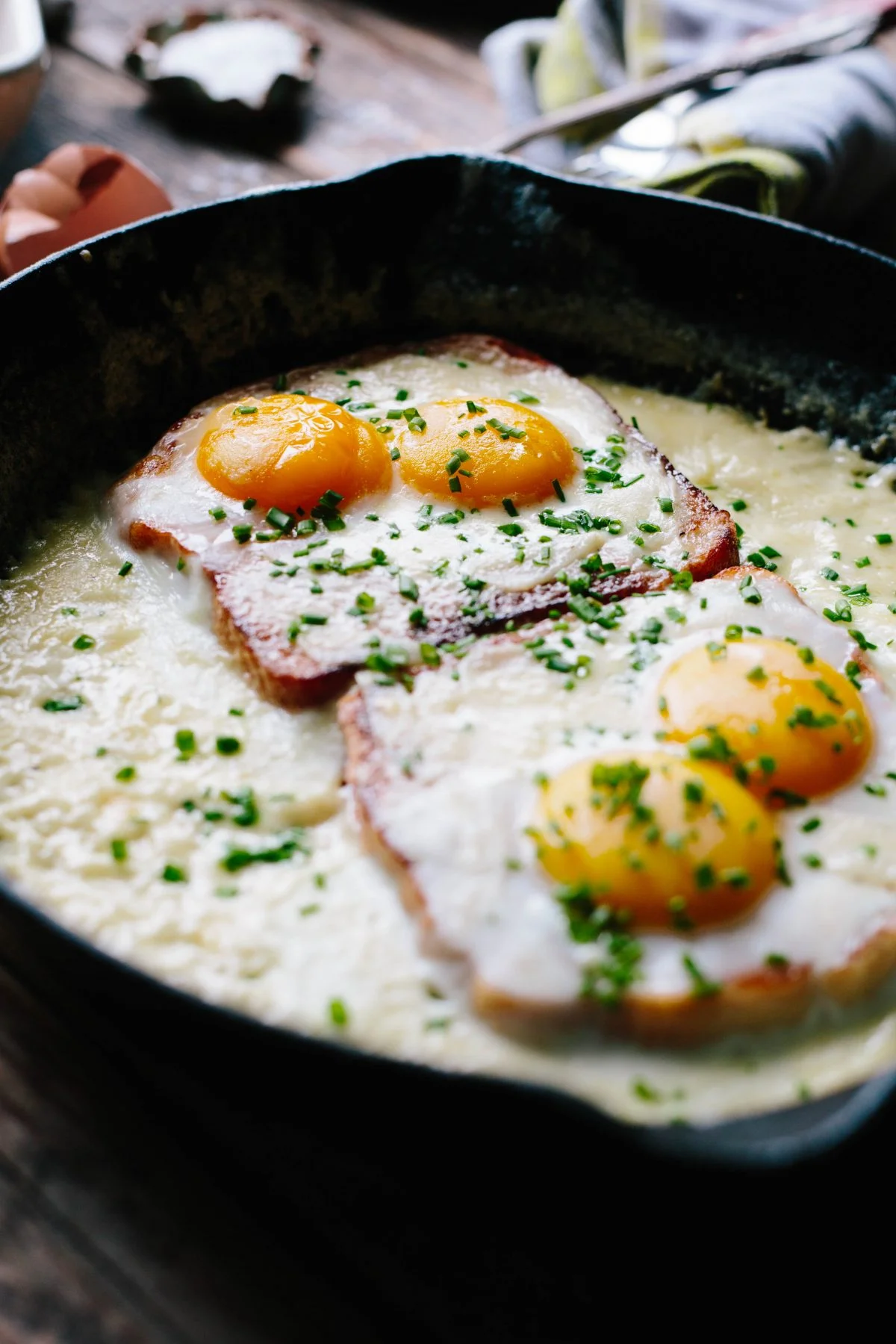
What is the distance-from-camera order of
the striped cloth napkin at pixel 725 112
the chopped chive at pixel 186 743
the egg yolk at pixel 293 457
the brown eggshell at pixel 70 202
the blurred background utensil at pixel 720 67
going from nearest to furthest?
the chopped chive at pixel 186 743, the egg yolk at pixel 293 457, the brown eggshell at pixel 70 202, the striped cloth napkin at pixel 725 112, the blurred background utensil at pixel 720 67

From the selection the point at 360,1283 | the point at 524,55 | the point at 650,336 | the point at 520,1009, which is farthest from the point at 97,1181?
the point at 524,55

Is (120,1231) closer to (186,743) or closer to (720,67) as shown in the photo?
(186,743)

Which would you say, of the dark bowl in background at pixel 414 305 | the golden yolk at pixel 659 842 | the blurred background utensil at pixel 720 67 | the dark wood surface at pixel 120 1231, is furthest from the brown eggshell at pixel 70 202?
the golden yolk at pixel 659 842

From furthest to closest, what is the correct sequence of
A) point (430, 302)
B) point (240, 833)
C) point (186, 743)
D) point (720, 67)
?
point (720, 67)
point (430, 302)
point (186, 743)
point (240, 833)

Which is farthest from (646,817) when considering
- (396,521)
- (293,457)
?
(293,457)

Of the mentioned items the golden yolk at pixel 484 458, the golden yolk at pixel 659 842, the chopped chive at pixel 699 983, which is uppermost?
the golden yolk at pixel 484 458

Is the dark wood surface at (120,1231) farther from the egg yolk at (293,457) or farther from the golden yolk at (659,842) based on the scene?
the egg yolk at (293,457)

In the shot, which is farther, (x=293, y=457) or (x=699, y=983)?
(x=293, y=457)

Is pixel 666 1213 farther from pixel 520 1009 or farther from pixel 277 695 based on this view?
pixel 277 695
